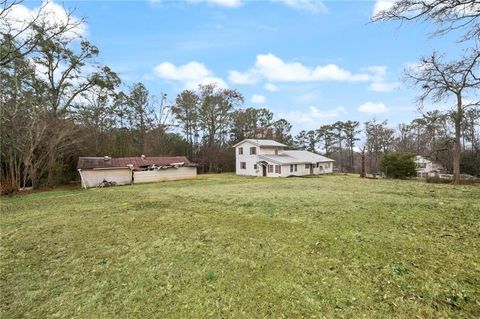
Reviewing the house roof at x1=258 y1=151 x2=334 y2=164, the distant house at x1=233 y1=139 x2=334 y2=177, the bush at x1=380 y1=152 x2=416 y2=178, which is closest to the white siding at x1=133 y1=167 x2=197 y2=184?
the distant house at x1=233 y1=139 x2=334 y2=177

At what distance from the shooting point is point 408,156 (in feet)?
81.3

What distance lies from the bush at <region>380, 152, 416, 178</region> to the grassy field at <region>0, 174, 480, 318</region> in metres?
19.6

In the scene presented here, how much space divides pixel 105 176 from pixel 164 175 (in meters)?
4.83

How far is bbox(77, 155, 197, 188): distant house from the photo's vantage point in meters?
20.1

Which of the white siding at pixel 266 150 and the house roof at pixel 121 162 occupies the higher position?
the white siding at pixel 266 150

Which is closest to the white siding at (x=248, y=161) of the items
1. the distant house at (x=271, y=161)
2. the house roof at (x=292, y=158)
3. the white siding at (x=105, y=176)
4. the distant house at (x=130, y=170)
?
the distant house at (x=271, y=161)

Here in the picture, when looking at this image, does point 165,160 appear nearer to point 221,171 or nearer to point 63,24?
point 221,171

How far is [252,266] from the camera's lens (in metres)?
4.27

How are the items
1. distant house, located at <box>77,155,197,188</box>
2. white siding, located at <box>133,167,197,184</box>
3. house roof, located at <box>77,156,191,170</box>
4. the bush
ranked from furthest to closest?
the bush < white siding, located at <box>133,167,197,184</box> < house roof, located at <box>77,156,191,170</box> < distant house, located at <box>77,155,197,188</box>

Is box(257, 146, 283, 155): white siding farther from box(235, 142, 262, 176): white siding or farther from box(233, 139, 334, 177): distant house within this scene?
box(235, 142, 262, 176): white siding

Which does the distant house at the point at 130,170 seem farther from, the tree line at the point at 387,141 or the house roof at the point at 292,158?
the tree line at the point at 387,141

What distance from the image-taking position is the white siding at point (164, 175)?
2241cm

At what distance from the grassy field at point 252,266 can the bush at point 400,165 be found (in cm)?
1961

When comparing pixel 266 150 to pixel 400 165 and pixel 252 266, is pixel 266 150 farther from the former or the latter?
pixel 252 266
